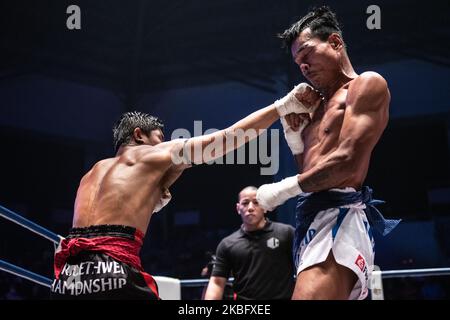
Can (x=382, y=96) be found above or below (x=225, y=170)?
below

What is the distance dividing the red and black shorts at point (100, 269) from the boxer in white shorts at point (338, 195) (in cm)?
52

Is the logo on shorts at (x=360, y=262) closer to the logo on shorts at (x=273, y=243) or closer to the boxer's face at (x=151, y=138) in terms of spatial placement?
A: the boxer's face at (x=151, y=138)

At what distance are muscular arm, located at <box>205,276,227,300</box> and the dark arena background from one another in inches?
158

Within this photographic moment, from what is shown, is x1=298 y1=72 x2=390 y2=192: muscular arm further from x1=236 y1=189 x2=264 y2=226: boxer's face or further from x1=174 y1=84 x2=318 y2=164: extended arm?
x1=236 y1=189 x2=264 y2=226: boxer's face

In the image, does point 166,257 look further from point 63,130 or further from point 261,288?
point 261,288

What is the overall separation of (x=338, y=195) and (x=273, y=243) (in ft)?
6.16

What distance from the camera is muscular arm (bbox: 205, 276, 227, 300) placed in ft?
12.0

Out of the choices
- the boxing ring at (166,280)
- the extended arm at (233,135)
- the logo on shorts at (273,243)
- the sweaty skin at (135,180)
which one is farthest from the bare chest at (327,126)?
the logo on shorts at (273,243)

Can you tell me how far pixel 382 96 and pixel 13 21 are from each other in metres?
8.20

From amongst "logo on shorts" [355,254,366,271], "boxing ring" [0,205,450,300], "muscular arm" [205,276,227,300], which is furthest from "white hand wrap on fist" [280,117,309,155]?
"muscular arm" [205,276,227,300]

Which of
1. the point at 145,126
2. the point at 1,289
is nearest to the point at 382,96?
the point at 145,126

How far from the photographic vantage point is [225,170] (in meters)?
9.70

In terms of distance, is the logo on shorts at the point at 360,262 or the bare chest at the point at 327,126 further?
the bare chest at the point at 327,126

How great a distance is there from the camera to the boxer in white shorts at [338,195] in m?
1.77
